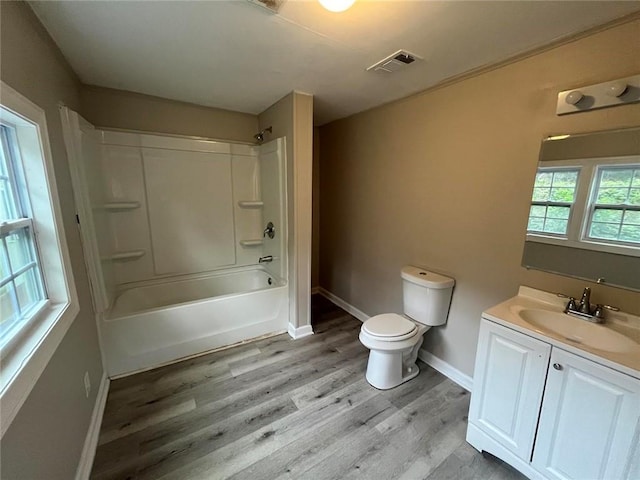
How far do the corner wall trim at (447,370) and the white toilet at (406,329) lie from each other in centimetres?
18

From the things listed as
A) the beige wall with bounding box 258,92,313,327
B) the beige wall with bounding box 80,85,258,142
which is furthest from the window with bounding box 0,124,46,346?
A: the beige wall with bounding box 258,92,313,327

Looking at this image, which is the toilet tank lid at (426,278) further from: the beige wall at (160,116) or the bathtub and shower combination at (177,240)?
the beige wall at (160,116)

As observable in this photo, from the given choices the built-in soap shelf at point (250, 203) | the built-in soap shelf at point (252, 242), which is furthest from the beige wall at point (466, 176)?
the built-in soap shelf at point (252, 242)

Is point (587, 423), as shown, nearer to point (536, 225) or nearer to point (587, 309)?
point (587, 309)

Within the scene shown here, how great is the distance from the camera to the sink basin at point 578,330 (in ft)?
4.06

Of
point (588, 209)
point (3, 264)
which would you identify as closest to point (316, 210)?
point (588, 209)

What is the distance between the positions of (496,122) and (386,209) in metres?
1.11

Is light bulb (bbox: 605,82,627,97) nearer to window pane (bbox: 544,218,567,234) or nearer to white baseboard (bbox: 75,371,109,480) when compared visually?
window pane (bbox: 544,218,567,234)

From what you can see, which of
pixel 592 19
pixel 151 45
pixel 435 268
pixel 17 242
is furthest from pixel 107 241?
pixel 592 19

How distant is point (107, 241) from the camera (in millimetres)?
2299

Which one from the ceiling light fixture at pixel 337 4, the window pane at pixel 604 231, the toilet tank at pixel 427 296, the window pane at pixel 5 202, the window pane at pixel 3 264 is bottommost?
the toilet tank at pixel 427 296

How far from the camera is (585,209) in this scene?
1449mm

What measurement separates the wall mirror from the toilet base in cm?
110

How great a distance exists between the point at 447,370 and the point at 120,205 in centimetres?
319
